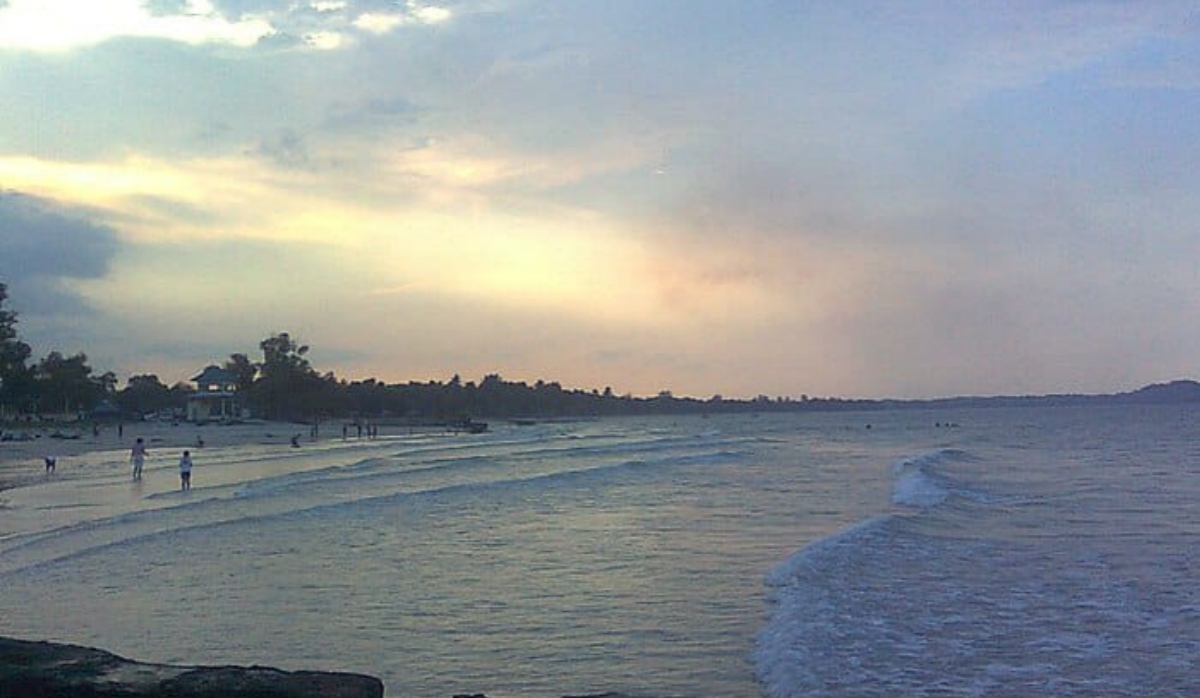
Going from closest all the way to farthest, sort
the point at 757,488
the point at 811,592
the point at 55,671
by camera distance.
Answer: the point at 55,671 < the point at 811,592 < the point at 757,488

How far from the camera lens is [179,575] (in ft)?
56.9

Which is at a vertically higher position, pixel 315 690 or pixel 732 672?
pixel 315 690

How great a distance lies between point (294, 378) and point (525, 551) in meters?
138

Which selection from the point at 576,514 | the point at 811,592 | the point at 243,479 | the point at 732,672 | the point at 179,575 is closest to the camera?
the point at 732,672

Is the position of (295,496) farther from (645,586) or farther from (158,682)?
(158,682)

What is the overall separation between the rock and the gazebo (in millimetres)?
132859

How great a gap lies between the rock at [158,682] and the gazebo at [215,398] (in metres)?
133

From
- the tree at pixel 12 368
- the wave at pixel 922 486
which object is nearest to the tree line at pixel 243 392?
the tree at pixel 12 368

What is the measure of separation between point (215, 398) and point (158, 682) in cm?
14619

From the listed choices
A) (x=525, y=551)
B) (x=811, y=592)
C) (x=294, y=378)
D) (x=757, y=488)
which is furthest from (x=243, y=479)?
(x=294, y=378)

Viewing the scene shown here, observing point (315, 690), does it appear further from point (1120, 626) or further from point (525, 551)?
point (525, 551)

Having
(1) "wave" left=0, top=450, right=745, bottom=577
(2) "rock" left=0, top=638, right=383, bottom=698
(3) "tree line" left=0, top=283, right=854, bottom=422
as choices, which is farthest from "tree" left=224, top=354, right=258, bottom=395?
(2) "rock" left=0, top=638, right=383, bottom=698

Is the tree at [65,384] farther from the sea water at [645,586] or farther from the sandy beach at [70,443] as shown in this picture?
the sea water at [645,586]

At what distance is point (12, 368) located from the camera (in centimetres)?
10044
